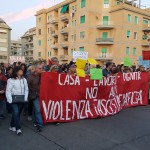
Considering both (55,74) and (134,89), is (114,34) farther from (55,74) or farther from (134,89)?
(55,74)

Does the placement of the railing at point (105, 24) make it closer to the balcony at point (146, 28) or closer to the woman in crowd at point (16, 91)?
the balcony at point (146, 28)

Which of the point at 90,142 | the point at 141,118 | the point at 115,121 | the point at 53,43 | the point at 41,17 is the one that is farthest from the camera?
the point at 41,17

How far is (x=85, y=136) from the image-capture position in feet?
19.9

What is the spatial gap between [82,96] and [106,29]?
38.3 metres

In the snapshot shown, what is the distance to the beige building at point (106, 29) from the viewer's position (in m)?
43.3

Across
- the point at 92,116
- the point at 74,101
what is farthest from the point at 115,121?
the point at 74,101

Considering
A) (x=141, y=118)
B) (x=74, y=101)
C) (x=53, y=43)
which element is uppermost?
(x=53, y=43)

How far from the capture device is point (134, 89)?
990cm

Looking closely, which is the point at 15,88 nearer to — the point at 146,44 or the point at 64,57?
the point at 64,57

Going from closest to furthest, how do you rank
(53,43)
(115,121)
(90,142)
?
1. (90,142)
2. (115,121)
3. (53,43)

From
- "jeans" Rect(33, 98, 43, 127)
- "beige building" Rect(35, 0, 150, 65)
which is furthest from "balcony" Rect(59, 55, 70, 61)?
"jeans" Rect(33, 98, 43, 127)

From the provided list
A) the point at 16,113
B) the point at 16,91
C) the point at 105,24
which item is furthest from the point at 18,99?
the point at 105,24

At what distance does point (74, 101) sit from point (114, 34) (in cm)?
3792

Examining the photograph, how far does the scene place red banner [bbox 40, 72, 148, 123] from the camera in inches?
276
